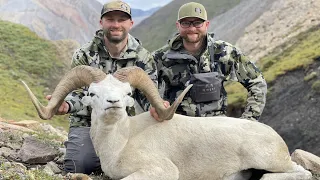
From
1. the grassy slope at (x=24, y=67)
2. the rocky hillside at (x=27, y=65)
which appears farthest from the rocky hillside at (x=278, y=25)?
the grassy slope at (x=24, y=67)

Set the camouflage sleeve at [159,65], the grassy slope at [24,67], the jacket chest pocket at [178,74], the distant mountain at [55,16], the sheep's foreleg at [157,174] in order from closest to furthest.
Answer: the sheep's foreleg at [157,174], the jacket chest pocket at [178,74], the camouflage sleeve at [159,65], the grassy slope at [24,67], the distant mountain at [55,16]

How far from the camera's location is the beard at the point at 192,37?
10.6 m

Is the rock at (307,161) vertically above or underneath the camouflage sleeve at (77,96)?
underneath

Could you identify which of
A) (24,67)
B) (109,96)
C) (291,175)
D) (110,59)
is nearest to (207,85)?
(110,59)

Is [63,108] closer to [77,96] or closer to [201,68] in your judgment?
[77,96]

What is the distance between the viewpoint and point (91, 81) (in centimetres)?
786

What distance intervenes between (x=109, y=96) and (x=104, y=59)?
3.27 m


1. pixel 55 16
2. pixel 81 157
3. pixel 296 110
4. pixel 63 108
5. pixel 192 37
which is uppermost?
pixel 55 16

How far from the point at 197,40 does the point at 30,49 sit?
117 feet

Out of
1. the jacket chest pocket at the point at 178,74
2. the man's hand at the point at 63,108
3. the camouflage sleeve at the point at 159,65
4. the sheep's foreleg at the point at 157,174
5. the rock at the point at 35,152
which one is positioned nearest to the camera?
the sheep's foreleg at the point at 157,174

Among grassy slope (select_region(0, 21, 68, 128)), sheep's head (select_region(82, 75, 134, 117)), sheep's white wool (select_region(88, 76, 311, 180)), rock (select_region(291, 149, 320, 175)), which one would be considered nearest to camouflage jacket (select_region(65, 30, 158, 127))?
sheep's white wool (select_region(88, 76, 311, 180))

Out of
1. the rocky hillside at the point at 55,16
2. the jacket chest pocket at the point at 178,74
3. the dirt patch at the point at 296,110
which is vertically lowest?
the dirt patch at the point at 296,110

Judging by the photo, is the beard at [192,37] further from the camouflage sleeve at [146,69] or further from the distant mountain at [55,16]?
the distant mountain at [55,16]

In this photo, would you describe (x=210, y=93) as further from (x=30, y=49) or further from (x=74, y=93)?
(x=30, y=49)
